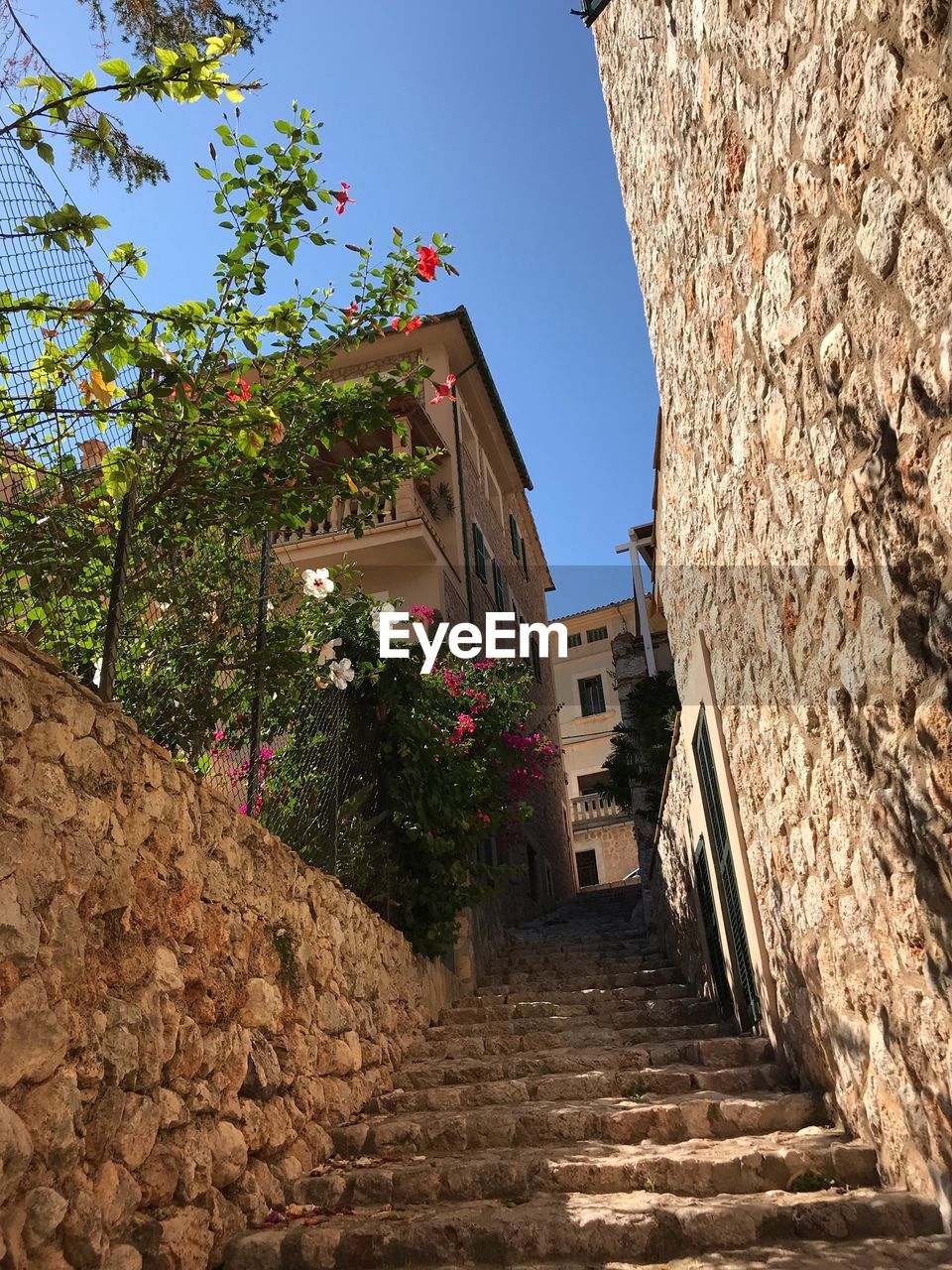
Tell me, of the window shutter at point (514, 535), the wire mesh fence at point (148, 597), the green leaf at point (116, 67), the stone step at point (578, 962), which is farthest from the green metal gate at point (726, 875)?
the window shutter at point (514, 535)

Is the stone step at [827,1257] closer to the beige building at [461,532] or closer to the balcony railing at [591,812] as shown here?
the beige building at [461,532]

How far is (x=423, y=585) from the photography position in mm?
12039

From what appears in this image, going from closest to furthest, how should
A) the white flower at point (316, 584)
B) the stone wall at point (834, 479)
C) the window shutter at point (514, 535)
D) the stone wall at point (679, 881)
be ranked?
the stone wall at point (834, 479) → the white flower at point (316, 584) → the stone wall at point (679, 881) → the window shutter at point (514, 535)

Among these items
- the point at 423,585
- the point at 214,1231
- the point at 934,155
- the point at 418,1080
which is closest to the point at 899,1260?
the point at 214,1231

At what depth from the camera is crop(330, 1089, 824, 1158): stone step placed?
12.5 ft

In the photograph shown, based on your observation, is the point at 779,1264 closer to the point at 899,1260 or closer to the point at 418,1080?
the point at 899,1260

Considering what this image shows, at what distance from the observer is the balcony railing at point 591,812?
25.5 metres

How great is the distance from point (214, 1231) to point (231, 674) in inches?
93.4

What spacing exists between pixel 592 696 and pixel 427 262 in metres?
27.4

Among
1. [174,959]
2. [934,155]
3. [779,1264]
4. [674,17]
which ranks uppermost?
[674,17]

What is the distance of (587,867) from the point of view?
85.4 ft

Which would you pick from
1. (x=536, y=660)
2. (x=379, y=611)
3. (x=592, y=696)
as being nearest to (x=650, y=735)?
(x=379, y=611)

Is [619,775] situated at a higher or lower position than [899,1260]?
higher

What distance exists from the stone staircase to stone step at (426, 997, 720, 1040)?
194 mm
